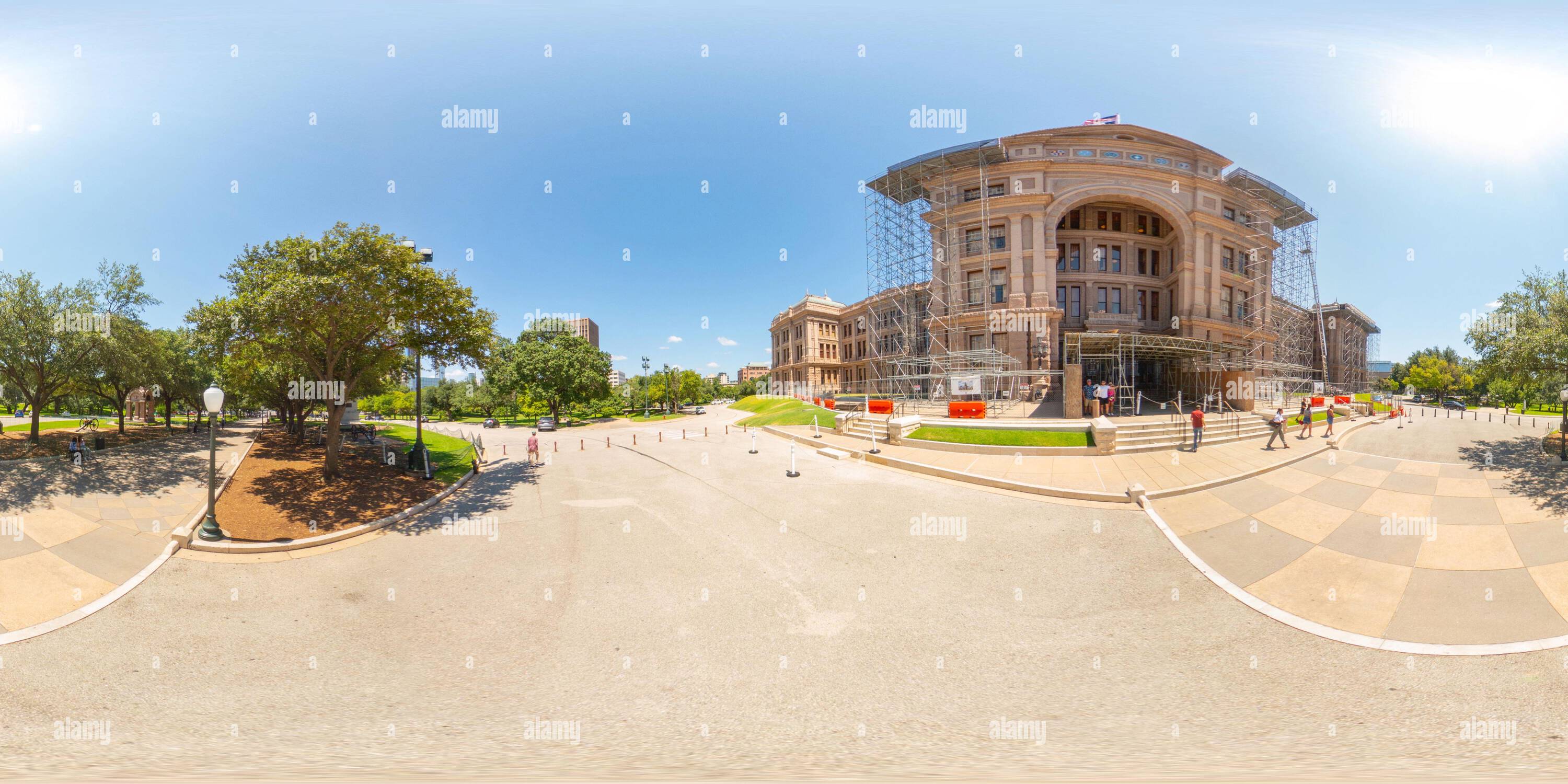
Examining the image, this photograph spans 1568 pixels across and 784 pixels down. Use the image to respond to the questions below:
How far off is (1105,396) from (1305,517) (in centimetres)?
1116

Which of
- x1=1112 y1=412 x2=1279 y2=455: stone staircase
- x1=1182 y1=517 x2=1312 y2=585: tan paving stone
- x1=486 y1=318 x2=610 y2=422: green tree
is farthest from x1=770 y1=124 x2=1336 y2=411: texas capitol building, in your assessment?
x1=486 y1=318 x2=610 y2=422: green tree

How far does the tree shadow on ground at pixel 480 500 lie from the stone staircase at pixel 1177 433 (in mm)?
18688

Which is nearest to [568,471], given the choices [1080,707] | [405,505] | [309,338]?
[405,505]

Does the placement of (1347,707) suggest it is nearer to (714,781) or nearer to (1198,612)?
(1198,612)

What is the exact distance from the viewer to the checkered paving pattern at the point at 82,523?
23.2 ft

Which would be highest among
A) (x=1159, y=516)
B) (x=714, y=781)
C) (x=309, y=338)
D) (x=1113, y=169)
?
(x=1113, y=169)

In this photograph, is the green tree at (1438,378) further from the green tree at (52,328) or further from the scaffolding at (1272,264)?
the green tree at (52,328)

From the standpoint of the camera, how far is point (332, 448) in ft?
44.6

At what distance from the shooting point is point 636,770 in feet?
14.1

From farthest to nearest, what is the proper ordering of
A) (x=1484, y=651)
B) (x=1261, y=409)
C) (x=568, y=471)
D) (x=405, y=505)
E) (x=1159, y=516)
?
(x=1261, y=409) < (x=568, y=471) < (x=405, y=505) < (x=1159, y=516) < (x=1484, y=651)

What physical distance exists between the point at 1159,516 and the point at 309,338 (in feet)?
70.2

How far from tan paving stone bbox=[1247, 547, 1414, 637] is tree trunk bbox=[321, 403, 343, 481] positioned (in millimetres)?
20466

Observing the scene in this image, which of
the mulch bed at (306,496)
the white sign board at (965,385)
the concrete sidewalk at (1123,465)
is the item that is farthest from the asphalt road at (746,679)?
the white sign board at (965,385)

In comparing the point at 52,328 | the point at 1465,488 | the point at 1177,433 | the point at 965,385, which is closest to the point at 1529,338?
the point at 1465,488
